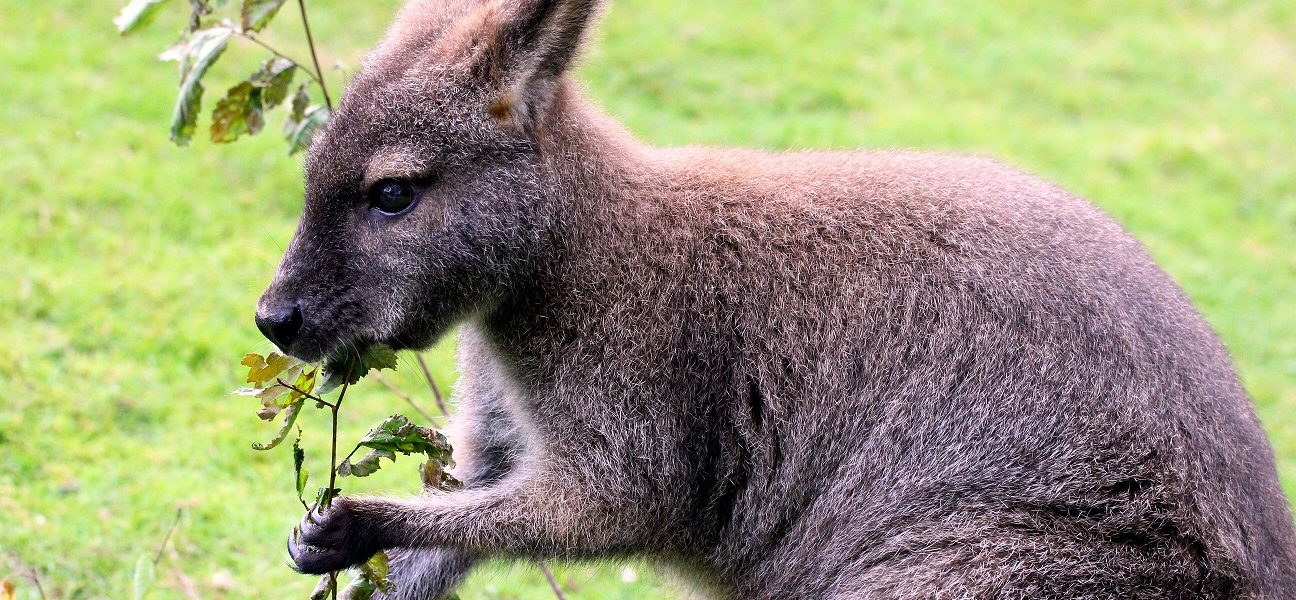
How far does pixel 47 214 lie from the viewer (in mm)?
7418

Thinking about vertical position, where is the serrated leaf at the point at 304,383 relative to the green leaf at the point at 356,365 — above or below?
below

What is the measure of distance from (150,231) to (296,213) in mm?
896

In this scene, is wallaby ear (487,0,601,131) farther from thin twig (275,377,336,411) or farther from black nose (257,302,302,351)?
thin twig (275,377,336,411)

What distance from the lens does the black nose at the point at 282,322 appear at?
3787 mm

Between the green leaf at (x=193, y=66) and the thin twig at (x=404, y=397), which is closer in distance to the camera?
the green leaf at (x=193, y=66)

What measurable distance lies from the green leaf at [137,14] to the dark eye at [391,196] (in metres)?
1.11

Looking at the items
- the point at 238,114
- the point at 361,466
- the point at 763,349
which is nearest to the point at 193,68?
the point at 238,114

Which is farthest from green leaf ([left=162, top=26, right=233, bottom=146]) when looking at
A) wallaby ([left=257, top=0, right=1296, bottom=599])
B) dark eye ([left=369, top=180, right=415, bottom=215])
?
dark eye ([left=369, top=180, right=415, bottom=215])

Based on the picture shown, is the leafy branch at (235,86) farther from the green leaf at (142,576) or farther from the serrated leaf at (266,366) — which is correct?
the green leaf at (142,576)

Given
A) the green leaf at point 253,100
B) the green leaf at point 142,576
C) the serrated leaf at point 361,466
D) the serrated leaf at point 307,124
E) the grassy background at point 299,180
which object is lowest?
the grassy background at point 299,180

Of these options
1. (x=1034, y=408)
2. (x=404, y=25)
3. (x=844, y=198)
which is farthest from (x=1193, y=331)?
(x=404, y=25)

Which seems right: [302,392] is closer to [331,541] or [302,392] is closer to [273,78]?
[331,541]

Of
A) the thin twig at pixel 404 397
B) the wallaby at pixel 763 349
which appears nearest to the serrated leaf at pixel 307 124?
the wallaby at pixel 763 349

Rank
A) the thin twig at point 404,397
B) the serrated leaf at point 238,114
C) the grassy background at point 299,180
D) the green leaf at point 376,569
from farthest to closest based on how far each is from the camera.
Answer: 1. the grassy background at point 299,180
2. the thin twig at point 404,397
3. the serrated leaf at point 238,114
4. the green leaf at point 376,569
